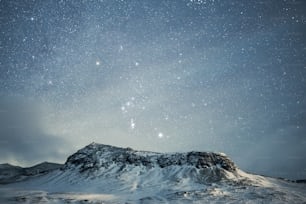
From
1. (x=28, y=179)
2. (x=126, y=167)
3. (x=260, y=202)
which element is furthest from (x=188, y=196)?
(x=28, y=179)

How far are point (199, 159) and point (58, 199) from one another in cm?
7142

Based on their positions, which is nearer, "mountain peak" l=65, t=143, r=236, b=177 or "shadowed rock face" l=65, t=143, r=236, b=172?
"mountain peak" l=65, t=143, r=236, b=177

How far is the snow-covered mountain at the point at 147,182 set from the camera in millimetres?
92188

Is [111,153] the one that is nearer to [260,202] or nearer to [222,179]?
[222,179]

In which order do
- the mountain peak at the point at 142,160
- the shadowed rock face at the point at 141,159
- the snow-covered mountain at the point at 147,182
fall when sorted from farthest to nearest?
the shadowed rock face at the point at 141,159, the mountain peak at the point at 142,160, the snow-covered mountain at the point at 147,182

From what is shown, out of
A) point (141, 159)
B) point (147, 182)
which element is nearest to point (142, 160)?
point (141, 159)

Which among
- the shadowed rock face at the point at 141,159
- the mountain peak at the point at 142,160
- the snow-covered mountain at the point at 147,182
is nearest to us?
the snow-covered mountain at the point at 147,182

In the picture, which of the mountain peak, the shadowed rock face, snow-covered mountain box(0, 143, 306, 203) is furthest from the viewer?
the shadowed rock face

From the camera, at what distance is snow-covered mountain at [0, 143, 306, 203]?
92.2 metres

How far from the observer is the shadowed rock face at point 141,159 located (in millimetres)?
137875

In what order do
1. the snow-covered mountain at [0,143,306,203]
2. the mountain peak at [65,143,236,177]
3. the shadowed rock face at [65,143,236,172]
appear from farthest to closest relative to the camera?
the shadowed rock face at [65,143,236,172], the mountain peak at [65,143,236,177], the snow-covered mountain at [0,143,306,203]

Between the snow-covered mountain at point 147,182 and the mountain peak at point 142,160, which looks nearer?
the snow-covered mountain at point 147,182

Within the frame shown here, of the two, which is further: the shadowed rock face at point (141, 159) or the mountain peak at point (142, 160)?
the shadowed rock face at point (141, 159)

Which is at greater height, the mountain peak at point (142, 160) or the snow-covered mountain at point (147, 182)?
the mountain peak at point (142, 160)
